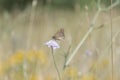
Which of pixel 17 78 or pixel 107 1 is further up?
pixel 107 1

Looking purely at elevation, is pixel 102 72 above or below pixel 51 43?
below

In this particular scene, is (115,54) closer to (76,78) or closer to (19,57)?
(76,78)

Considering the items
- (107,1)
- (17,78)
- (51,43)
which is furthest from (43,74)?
(51,43)

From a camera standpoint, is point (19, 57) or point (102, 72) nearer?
point (102, 72)

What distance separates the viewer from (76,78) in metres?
2.37

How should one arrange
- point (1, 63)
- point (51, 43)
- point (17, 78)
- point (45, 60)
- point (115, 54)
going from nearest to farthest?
point (51, 43)
point (115, 54)
point (17, 78)
point (45, 60)
point (1, 63)

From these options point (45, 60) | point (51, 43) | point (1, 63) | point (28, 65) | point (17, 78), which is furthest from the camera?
point (1, 63)

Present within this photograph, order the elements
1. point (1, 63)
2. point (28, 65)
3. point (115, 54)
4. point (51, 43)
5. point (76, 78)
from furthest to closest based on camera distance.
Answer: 1. point (1, 63)
2. point (28, 65)
3. point (115, 54)
4. point (76, 78)
5. point (51, 43)

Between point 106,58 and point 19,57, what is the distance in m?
0.59

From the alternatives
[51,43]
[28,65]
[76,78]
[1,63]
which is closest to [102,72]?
[76,78]

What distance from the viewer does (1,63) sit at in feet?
12.0

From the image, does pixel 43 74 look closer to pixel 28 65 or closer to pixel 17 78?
pixel 28 65

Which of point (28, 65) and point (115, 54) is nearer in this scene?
point (115, 54)

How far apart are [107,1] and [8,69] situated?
703 mm
